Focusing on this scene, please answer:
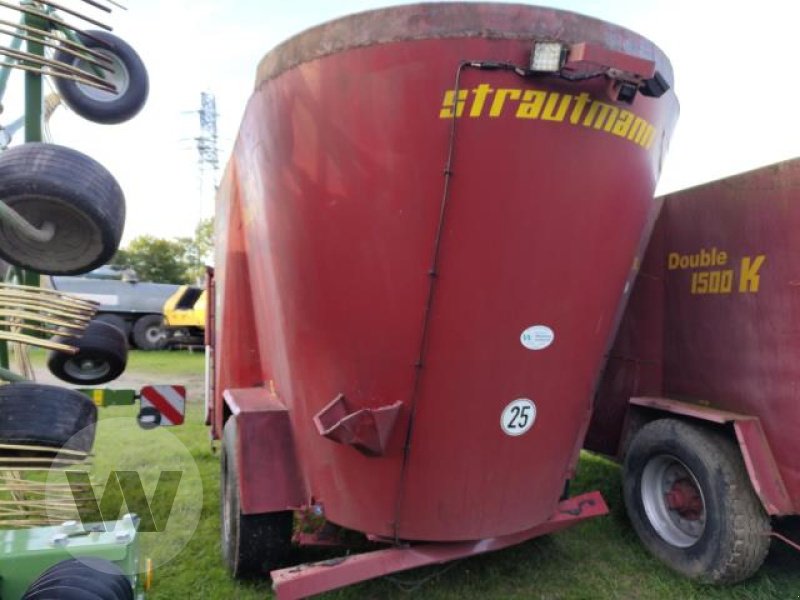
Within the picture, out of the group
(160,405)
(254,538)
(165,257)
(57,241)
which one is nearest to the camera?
(57,241)

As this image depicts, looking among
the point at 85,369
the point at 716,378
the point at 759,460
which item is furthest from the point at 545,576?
the point at 85,369

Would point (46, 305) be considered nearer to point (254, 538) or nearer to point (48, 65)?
point (48, 65)

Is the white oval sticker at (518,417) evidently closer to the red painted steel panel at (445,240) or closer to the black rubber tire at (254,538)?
the red painted steel panel at (445,240)

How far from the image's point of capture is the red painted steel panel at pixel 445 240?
2.18 m

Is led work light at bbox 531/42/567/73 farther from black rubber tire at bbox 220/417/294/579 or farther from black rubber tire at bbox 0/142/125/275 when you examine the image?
black rubber tire at bbox 220/417/294/579

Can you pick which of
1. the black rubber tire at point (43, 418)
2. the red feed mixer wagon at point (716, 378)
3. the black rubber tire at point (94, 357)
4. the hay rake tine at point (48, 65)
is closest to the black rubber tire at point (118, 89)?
the hay rake tine at point (48, 65)

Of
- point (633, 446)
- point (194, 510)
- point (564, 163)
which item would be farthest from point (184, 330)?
point (564, 163)

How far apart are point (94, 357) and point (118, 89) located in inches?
70.6

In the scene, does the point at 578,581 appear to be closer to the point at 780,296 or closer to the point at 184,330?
the point at 780,296

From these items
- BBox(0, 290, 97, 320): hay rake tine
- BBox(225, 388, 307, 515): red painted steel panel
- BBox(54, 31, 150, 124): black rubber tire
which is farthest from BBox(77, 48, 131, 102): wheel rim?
BBox(225, 388, 307, 515): red painted steel panel

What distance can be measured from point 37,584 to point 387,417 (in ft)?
4.63

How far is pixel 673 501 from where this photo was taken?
362cm

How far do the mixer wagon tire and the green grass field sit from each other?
150 millimetres

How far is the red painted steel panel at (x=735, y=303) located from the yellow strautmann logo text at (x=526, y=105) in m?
1.53
